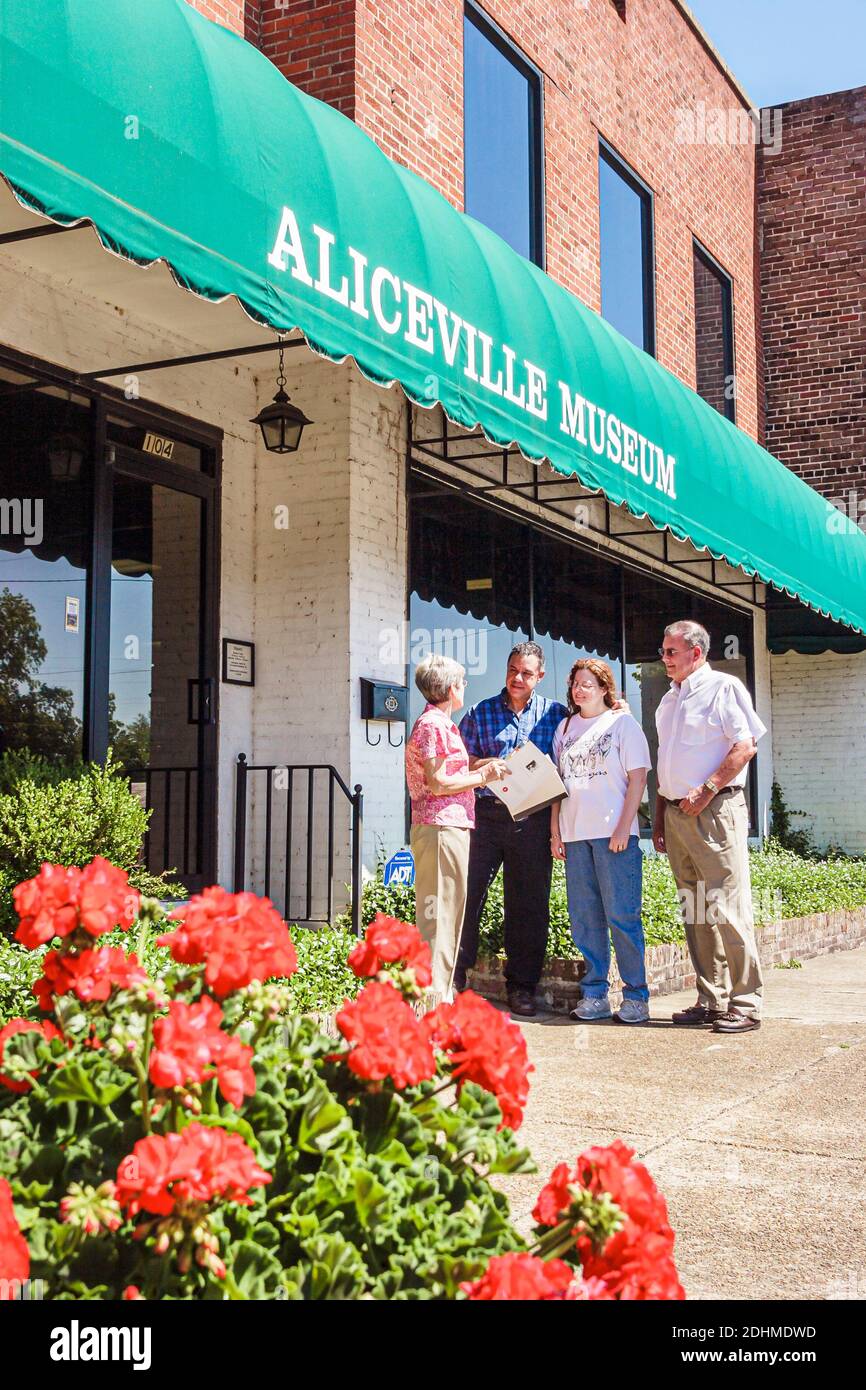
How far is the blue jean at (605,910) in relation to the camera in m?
6.82

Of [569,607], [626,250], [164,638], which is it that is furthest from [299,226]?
[626,250]

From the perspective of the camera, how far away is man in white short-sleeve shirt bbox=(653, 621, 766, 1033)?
6.68 meters

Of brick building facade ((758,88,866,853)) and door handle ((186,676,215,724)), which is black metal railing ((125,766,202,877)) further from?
brick building facade ((758,88,866,853))

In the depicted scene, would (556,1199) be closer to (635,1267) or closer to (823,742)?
(635,1267)

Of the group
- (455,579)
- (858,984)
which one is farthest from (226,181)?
(858,984)

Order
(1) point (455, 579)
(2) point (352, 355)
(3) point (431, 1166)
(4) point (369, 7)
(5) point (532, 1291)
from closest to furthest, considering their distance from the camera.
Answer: (5) point (532, 1291) < (3) point (431, 1166) < (2) point (352, 355) < (4) point (369, 7) < (1) point (455, 579)

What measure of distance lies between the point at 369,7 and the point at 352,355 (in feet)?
13.7

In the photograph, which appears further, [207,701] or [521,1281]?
[207,701]

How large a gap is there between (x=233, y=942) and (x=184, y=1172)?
42cm

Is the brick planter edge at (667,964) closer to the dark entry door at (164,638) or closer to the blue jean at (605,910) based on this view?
the blue jean at (605,910)

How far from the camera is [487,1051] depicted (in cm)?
212

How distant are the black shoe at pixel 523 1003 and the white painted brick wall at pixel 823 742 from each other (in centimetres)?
1040

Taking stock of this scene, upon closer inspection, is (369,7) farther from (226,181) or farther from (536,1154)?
(536,1154)
